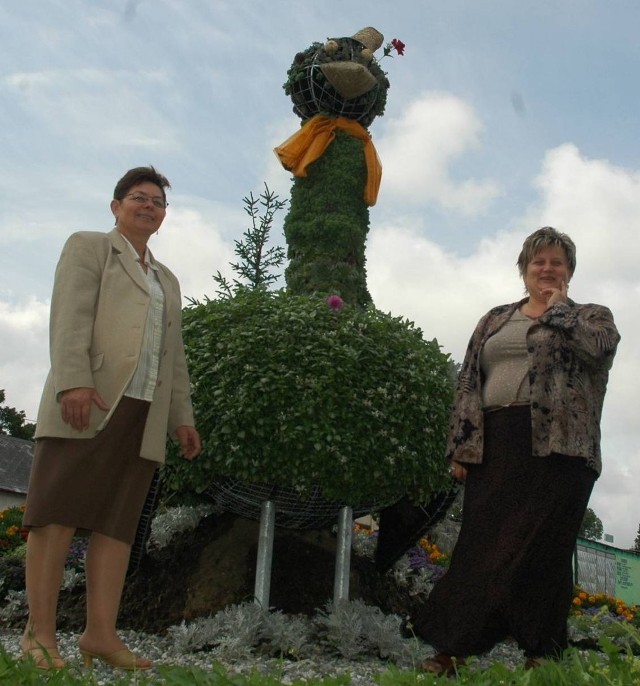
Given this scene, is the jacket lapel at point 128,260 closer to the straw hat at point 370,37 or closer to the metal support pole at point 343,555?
the metal support pole at point 343,555

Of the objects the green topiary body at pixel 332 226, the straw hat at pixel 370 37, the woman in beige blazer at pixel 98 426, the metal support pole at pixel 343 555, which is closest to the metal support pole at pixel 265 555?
the metal support pole at pixel 343 555

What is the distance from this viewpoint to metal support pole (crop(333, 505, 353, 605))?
15.3 ft

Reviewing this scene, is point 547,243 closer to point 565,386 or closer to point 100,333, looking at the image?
point 565,386

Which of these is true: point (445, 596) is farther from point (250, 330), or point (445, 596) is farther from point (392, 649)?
point (250, 330)

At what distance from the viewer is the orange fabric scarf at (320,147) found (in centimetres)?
590

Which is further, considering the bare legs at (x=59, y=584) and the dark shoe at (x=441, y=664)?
the dark shoe at (x=441, y=664)

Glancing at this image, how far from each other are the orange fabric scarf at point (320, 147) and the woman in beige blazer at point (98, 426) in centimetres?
228

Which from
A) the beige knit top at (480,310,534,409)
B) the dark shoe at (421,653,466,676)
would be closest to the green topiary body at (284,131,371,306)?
the beige knit top at (480,310,534,409)

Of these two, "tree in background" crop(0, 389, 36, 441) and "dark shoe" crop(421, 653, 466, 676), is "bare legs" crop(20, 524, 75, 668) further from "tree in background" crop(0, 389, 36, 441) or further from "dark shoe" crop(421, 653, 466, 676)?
"tree in background" crop(0, 389, 36, 441)

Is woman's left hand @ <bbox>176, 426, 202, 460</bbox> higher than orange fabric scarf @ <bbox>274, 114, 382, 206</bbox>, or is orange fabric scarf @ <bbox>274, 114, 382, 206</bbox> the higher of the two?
orange fabric scarf @ <bbox>274, 114, 382, 206</bbox>

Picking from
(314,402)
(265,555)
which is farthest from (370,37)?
(265,555)

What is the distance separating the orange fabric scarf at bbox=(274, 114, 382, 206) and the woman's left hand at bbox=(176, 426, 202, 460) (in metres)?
2.70

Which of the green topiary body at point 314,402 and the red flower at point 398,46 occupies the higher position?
the red flower at point 398,46

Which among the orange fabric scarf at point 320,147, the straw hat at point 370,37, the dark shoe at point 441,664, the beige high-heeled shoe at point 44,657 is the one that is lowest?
the beige high-heeled shoe at point 44,657
